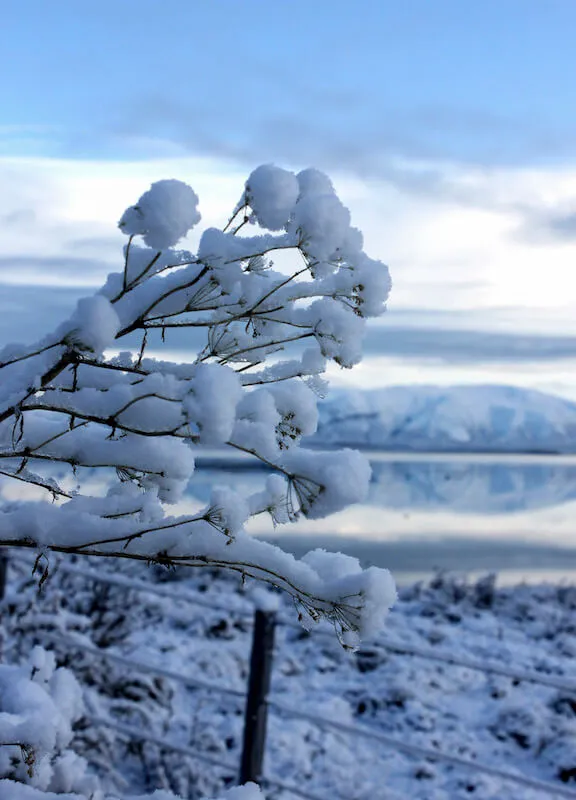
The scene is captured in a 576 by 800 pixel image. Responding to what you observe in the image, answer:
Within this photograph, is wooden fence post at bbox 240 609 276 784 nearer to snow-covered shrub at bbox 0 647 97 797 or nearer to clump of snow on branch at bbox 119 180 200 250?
snow-covered shrub at bbox 0 647 97 797

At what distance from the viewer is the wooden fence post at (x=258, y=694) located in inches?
149

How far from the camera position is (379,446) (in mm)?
75812

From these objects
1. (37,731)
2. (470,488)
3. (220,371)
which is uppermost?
(470,488)

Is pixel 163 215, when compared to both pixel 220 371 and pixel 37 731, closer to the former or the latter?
pixel 220 371

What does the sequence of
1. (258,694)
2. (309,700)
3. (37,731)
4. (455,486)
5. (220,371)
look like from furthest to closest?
(455,486), (309,700), (258,694), (37,731), (220,371)

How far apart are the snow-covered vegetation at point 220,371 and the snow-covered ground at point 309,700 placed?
80.2 inches

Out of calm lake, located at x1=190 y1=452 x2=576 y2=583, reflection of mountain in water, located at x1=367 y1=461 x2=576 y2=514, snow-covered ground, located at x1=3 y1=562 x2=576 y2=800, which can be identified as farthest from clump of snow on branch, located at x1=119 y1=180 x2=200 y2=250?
reflection of mountain in water, located at x1=367 y1=461 x2=576 y2=514

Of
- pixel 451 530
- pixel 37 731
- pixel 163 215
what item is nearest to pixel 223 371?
pixel 163 215

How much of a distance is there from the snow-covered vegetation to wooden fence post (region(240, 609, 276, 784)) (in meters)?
2.20

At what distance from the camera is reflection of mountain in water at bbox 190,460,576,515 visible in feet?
84.2

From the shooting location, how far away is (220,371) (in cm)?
127

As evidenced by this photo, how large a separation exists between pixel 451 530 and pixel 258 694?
16631mm

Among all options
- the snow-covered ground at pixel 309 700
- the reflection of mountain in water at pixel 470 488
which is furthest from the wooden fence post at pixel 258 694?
the reflection of mountain in water at pixel 470 488

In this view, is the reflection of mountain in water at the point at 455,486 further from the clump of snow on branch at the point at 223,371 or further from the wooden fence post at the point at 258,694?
the clump of snow on branch at the point at 223,371
